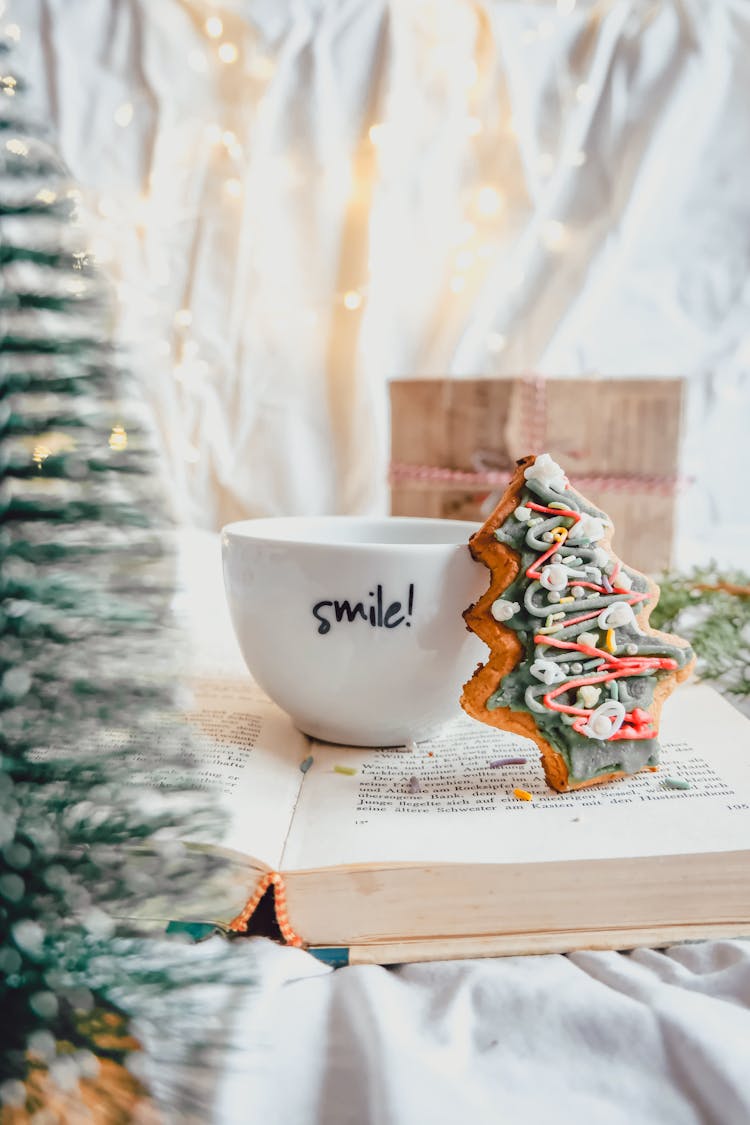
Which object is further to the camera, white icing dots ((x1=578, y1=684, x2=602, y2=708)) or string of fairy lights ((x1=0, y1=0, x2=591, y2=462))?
string of fairy lights ((x1=0, y1=0, x2=591, y2=462))

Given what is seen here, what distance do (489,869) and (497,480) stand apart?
2.37 feet

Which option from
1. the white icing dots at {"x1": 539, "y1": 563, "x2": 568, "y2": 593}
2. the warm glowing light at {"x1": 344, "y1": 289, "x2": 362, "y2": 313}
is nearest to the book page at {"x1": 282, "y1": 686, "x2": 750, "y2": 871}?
the white icing dots at {"x1": 539, "y1": 563, "x2": 568, "y2": 593}

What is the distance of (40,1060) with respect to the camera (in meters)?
0.26

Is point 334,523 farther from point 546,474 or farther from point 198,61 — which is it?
point 198,61

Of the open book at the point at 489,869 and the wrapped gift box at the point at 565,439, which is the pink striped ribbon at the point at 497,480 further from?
the open book at the point at 489,869

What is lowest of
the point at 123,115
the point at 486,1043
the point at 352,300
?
the point at 486,1043

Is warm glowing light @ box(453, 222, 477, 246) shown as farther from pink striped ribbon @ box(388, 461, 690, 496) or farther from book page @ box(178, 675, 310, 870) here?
book page @ box(178, 675, 310, 870)

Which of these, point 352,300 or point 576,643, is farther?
point 352,300

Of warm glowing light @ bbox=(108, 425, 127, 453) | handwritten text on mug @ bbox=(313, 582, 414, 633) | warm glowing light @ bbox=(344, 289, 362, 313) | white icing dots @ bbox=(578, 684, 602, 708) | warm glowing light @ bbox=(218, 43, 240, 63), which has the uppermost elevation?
warm glowing light @ bbox=(218, 43, 240, 63)

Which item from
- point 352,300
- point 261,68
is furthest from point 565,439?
point 261,68

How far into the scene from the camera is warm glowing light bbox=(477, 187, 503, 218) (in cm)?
146

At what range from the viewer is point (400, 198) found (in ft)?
4.82

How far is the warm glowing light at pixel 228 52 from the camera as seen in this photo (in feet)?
4.69

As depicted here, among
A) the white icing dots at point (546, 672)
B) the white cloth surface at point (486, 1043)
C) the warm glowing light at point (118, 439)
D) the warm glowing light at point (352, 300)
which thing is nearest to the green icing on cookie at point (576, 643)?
the white icing dots at point (546, 672)
